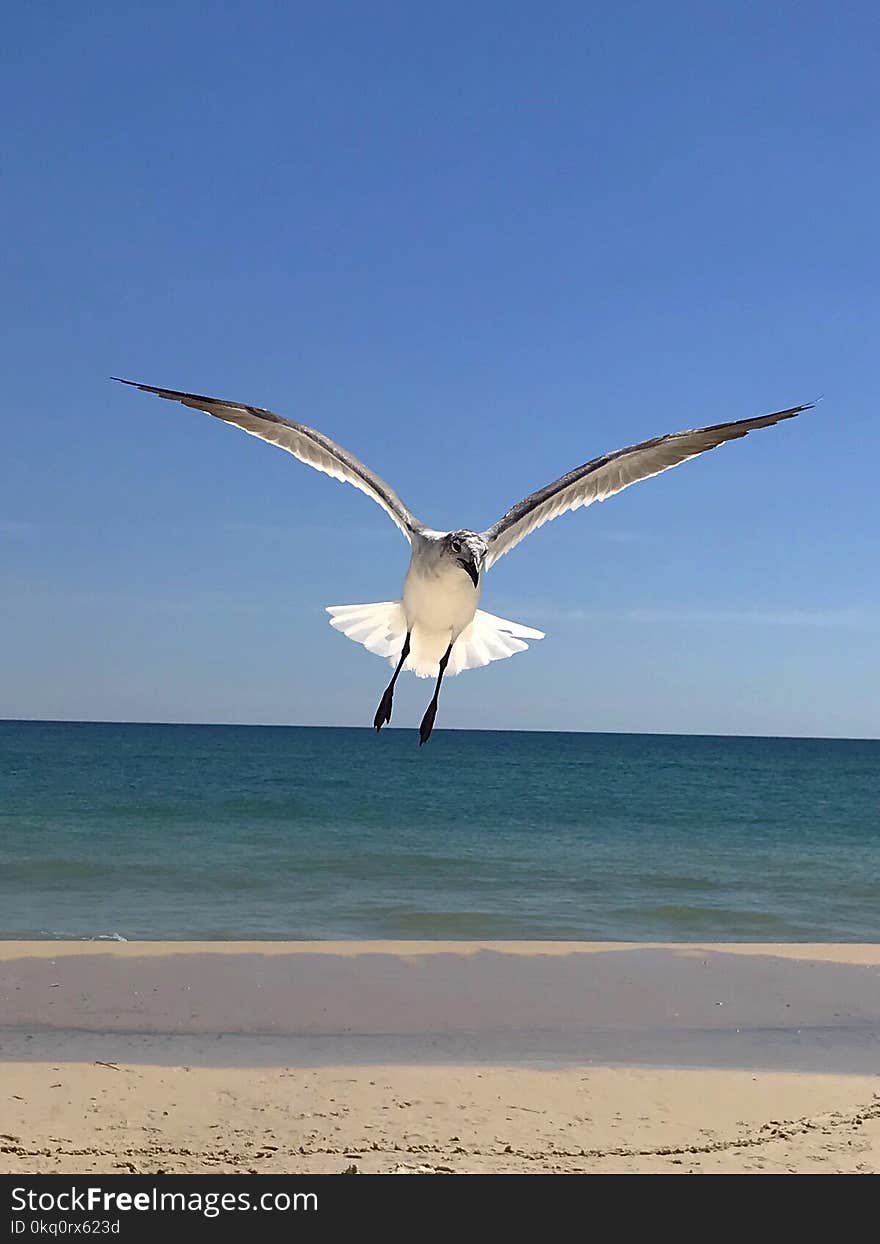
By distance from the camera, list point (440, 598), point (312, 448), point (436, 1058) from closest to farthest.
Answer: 1. point (440, 598)
2. point (312, 448)
3. point (436, 1058)

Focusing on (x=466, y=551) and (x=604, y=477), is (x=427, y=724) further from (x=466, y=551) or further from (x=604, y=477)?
(x=604, y=477)

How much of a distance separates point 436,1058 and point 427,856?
15.6 meters

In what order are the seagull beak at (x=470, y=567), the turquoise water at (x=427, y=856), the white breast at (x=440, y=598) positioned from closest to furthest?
the seagull beak at (x=470, y=567)
the white breast at (x=440, y=598)
the turquoise water at (x=427, y=856)

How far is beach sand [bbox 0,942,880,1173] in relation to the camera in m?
6.72

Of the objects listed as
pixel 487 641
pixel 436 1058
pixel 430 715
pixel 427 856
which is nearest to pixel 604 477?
pixel 487 641

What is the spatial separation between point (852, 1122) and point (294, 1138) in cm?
313

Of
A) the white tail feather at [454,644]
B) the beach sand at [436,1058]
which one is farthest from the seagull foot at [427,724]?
the beach sand at [436,1058]

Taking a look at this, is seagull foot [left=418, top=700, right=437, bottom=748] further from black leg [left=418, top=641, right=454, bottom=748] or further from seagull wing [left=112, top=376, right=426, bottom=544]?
seagull wing [left=112, top=376, right=426, bottom=544]

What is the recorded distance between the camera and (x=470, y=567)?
4.45m

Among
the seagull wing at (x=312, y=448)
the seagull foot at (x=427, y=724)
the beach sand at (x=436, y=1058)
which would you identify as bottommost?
the beach sand at (x=436, y=1058)

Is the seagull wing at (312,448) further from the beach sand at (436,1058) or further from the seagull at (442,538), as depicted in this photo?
the beach sand at (436,1058)

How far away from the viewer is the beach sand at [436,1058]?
672 centimetres

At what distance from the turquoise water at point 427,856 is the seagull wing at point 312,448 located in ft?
32.1

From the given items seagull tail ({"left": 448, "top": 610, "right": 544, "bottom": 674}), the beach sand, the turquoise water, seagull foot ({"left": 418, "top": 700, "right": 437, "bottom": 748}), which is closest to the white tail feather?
seagull tail ({"left": 448, "top": 610, "right": 544, "bottom": 674})
